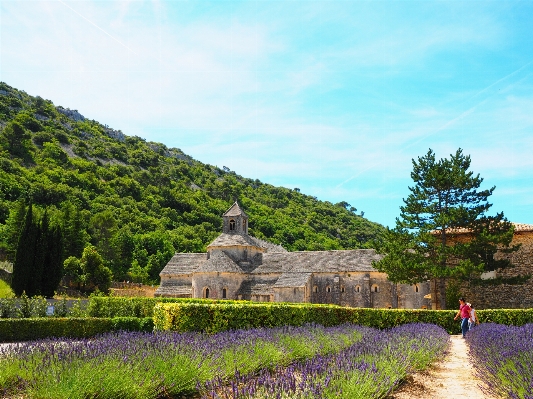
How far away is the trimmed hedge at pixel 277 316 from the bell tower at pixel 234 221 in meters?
22.5

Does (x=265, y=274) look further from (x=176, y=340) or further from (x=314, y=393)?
(x=314, y=393)

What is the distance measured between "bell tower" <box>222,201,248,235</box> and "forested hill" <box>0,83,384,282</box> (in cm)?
1794

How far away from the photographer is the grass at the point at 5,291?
3341cm

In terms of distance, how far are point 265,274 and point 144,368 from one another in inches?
1373

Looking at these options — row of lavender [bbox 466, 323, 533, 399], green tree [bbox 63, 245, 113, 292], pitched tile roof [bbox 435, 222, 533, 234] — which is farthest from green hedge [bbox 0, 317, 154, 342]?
green tree [bbox 63, 245, 113, 292]

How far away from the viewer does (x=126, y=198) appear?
270ft

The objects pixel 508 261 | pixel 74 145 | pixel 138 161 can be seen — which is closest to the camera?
pixel 508 261

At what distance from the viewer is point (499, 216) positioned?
29484mm

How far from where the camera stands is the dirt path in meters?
7.82

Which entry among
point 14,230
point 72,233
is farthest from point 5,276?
point 72,233

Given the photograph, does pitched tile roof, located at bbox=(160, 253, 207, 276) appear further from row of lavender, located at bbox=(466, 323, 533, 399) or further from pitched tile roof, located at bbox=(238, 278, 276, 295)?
row of lavender, located at bbox=(466, 323, 533, 399)

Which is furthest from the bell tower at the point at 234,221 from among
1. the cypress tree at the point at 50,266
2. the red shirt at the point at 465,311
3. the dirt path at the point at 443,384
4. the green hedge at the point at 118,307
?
the dirt path at the point at 443,384

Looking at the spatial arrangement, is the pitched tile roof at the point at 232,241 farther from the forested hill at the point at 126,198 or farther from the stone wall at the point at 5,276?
the forested hill at the point at 126,198

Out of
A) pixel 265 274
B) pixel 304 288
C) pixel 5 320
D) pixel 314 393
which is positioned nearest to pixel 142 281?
pixel 265 274
